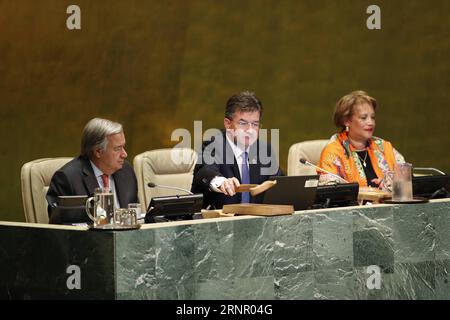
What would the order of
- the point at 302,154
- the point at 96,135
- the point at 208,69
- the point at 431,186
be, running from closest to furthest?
the point at 96,135
the point at 431,186
the point at 302,154
the point at 208,69

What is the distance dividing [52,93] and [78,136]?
31cm

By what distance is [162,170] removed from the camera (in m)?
4.90

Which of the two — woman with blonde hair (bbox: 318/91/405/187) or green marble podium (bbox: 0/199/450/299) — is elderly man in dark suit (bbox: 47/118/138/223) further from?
woman with blonde hair (bbox: 318/91/405/187)

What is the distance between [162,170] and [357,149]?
42.6 inches

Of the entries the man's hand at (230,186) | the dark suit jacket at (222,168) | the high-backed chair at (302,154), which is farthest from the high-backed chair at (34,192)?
the high-backed chair at (302,154)

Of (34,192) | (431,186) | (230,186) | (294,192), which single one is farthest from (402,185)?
(34,192)

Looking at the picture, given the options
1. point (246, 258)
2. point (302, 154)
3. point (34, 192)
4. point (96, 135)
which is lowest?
point (246, 258)

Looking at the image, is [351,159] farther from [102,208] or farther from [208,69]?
[102,208]

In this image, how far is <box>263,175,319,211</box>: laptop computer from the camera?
11.9 ft

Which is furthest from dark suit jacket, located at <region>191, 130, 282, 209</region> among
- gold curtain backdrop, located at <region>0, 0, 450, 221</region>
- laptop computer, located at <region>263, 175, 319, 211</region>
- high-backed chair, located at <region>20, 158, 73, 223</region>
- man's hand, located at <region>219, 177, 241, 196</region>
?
gold curtain backdrop, located at <region>0, 0, 450, 221</region>

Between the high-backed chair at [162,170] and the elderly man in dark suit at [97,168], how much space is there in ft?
2.08

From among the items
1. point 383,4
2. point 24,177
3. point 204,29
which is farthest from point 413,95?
point 24,177

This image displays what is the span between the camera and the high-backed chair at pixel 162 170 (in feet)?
15.8
